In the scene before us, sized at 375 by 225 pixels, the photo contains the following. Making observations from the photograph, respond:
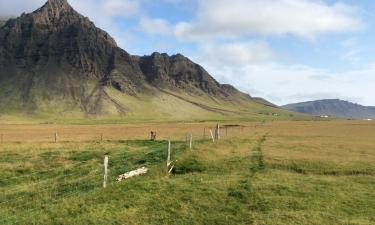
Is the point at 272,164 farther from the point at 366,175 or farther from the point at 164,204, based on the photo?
the point at 164,204

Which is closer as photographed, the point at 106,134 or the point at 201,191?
the point at 201,191

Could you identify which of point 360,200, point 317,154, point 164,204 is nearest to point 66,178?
point 164,204

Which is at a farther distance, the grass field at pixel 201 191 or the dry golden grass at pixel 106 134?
the dry golden grass at pixel 106 134

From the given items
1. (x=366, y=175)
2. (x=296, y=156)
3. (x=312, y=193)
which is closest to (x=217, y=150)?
(x=296, y=156)

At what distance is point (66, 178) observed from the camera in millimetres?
31594

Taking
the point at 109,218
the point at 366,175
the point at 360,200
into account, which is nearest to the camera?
the point at 109,218

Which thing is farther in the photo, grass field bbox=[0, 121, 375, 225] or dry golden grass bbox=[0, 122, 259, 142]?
dry golden grass bbox=[0, 122, 259, 142]

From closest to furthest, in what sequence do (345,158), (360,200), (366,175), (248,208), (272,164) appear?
(248,208) → (360,200) → (366,175) → (272,164) → (345,158)

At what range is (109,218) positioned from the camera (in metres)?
20.8

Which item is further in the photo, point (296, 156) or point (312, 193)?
point (296, 156)

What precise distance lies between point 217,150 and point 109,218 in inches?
846

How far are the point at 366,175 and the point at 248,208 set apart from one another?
40.7 ft

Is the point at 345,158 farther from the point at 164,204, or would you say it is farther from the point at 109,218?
the point at 109,218

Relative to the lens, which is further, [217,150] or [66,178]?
[217,150]
